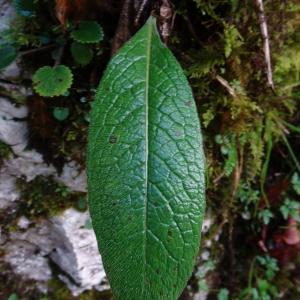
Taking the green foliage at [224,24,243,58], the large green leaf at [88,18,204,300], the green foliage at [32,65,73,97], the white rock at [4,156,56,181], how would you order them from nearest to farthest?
the large green leaf at [88,18,204,300] < the green foliage at [32,65,73,97] < the green foliage at [224,24,243,58] < the white rock at [4,156,56,181]

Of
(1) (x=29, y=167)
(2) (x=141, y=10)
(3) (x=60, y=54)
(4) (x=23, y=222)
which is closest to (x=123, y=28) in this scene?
(2) (x=141, y=10)

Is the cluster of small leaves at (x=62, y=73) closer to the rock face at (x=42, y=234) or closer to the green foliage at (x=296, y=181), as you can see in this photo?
the rock face at (x=42, y=234)

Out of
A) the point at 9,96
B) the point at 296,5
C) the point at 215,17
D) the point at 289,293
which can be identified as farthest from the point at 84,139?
the point at 289,293

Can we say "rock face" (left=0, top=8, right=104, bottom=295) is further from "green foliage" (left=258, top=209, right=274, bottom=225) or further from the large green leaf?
"green foliage" (left=258, top=209, right=274, bottom=225)

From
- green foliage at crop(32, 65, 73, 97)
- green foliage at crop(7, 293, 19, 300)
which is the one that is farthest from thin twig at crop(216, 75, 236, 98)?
green foliage at crop(7, 293, 19, 300)

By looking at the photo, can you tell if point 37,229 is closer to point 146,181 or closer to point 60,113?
point 60,113

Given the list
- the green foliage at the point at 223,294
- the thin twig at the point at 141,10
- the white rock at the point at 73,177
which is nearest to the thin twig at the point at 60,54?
the thin twig at the point at 141,10
